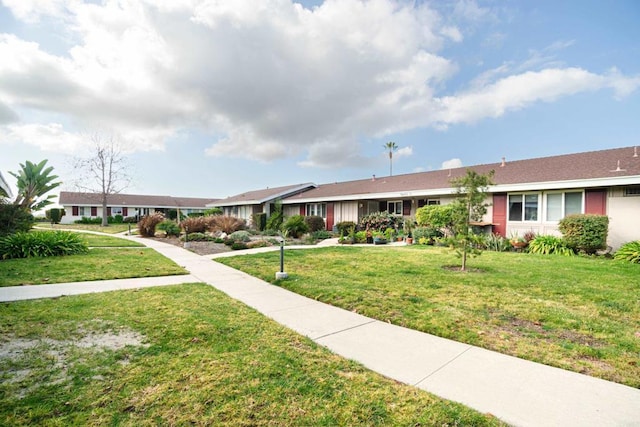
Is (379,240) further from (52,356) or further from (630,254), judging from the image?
(52,356)

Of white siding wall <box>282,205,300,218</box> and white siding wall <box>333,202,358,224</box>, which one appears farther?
white siding wall <box>282,205,300,218</box>

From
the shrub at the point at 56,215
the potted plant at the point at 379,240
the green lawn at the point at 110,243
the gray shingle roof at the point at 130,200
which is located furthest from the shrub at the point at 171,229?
the shrub at the point at 56,215

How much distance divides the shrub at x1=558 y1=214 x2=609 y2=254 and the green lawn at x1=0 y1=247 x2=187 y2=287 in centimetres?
1406

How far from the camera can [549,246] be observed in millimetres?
12383

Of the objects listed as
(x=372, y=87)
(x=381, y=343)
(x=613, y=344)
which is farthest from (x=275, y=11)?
(x=613, y=344)

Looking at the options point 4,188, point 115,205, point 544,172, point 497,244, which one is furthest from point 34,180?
point 115,205

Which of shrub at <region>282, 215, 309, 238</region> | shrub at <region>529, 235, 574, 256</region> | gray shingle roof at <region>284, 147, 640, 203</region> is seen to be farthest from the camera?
shrub at <region>282, 215, 309, 238</region>

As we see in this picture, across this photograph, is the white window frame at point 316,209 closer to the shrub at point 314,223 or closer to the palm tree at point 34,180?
the shrub at point 314,223

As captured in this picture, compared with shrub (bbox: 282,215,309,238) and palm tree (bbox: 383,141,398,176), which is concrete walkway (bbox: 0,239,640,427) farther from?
palm tree (bbox: 383,141,398,176)

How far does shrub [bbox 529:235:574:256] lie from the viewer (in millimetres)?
12047

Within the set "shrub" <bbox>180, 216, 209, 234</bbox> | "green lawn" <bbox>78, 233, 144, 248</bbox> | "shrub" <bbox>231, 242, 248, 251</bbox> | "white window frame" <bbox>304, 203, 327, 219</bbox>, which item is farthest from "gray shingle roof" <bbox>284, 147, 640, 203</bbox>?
"green lawn" <bbox>78, 233, 144, 248</bbox>

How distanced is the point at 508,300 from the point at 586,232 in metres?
8.73

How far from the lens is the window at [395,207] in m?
21.1

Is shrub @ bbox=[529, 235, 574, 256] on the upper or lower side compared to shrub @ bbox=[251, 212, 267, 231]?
lower
